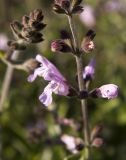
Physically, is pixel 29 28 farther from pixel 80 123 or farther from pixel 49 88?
pixel 80 123

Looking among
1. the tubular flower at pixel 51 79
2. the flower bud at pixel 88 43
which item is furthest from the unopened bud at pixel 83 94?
the flower bud at pixel 88 43

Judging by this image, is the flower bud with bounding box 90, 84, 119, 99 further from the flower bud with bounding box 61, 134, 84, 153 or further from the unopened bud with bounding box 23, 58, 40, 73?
the unopened bud with bounding box 23, 58, 40, 73

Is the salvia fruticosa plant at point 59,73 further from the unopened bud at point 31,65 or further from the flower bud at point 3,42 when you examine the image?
the flower bud at point 3,42

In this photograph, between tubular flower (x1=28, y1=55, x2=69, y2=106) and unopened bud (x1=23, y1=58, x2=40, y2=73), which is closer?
tubular flower (x1=28, y1=55, x2=69, y2=106)

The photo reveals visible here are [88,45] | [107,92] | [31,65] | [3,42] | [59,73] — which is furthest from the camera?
[3,42]

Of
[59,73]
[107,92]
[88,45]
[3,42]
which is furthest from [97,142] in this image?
[3,42]

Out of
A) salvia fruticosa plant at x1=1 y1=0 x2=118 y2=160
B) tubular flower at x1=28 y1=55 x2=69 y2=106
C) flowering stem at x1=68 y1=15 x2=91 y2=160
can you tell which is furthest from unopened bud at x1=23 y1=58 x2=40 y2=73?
flowering stem at x1=68 y1=15 x2=91 y2=160

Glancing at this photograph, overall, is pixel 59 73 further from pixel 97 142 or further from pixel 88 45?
pixel 97 142

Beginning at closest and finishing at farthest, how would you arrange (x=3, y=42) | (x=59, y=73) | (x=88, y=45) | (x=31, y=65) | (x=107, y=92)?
(x=88, y=45) → (x=107, y=92) → (x=59, y=73) → (x=31, y=65) → (x=3, y=42)
